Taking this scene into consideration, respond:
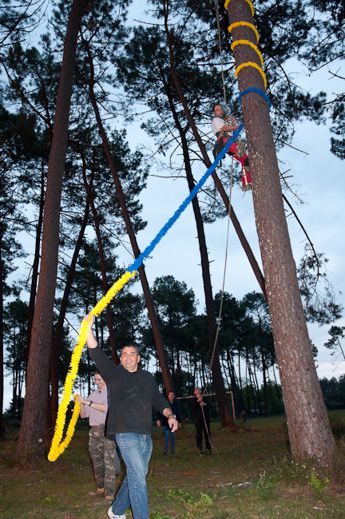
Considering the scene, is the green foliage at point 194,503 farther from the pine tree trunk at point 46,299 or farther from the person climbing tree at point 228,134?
the pine tree trunk at point 46,299

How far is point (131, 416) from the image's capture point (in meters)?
4.02

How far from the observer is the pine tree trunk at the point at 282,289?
5438 millimetres

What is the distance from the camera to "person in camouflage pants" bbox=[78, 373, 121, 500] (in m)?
6.00

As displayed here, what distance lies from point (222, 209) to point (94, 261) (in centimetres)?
1508

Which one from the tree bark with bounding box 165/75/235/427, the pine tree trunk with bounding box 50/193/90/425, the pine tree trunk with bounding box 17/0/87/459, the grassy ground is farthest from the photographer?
the pine tree trunk with bounding box 50/193/90/425

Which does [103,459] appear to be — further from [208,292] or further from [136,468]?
[208,292]

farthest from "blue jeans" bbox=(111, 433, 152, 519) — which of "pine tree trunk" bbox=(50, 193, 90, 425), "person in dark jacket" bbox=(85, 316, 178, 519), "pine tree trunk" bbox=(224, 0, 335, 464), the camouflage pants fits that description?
"pine tree trunk" bbox=(50, 193, 90, 425)

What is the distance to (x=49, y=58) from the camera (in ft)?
54.9

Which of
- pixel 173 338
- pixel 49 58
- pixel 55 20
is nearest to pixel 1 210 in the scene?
pixel 49 58

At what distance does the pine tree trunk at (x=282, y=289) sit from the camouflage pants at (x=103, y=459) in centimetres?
228

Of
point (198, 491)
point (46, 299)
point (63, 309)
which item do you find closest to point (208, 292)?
point (63, 309)

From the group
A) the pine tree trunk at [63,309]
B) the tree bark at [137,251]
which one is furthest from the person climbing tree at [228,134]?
the pine tree trunk at [63,309]

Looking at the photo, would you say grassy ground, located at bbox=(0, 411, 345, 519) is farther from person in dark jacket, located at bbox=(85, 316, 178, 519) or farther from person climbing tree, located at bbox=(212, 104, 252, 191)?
person climbing tree, located at bbox=(212, 104, 252, 191)

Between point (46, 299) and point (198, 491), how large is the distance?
19.6 ft
